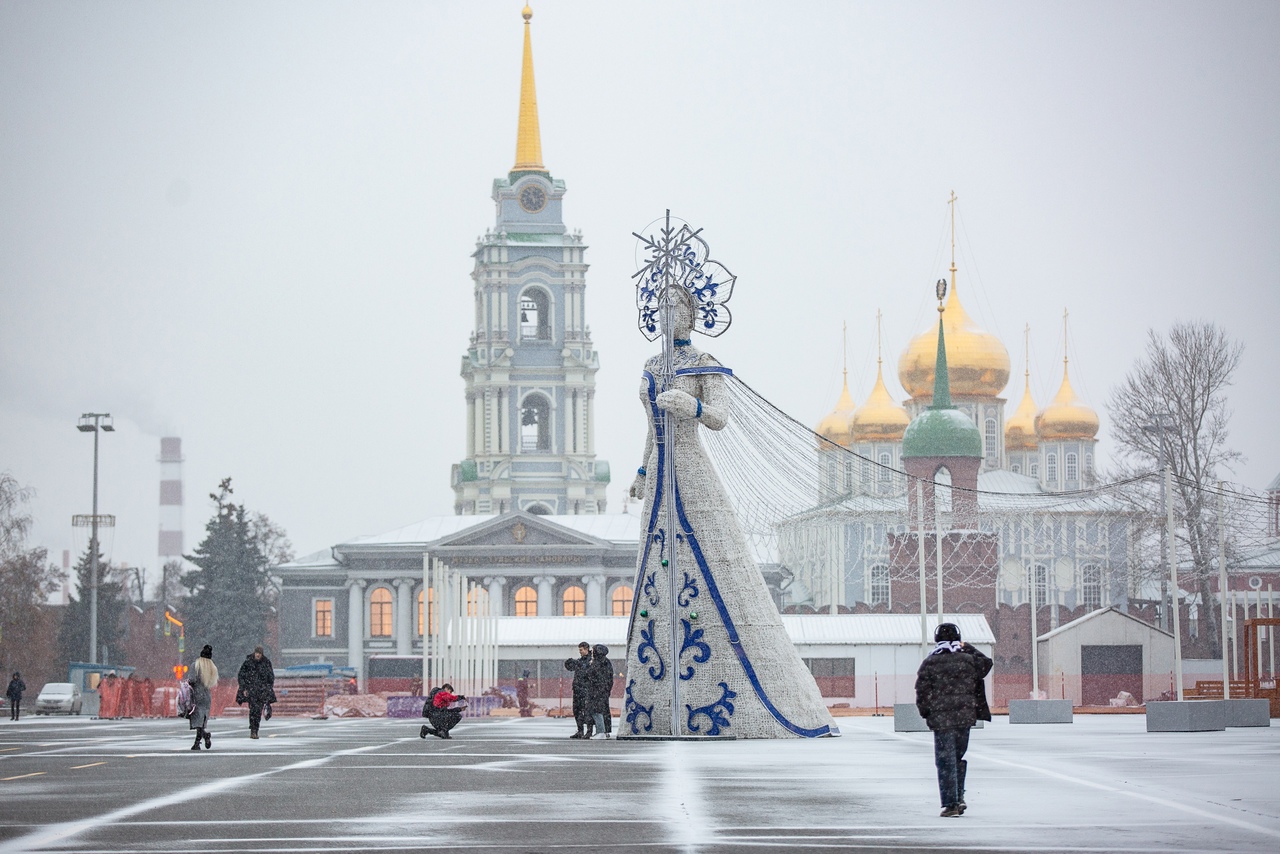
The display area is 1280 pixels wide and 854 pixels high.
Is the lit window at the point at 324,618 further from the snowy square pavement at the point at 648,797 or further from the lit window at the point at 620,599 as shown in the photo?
the snowy square pavement at the point at 648,797

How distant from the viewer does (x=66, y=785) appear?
56.2ft

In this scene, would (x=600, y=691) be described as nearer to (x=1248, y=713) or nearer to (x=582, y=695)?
(x=582, y=695)

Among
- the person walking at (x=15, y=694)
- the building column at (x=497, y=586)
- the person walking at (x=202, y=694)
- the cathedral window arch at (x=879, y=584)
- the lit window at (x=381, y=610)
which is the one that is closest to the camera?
the person walking at (x=202, y=694)

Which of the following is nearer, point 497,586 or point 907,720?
point 907,720

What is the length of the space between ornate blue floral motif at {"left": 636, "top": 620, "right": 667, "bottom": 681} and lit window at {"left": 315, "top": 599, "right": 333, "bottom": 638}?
7006 cm

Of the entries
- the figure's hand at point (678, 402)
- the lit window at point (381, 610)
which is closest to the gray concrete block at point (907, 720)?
the figure's hand at point (678, 402)

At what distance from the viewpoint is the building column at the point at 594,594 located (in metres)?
88.7

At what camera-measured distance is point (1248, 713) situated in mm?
28078

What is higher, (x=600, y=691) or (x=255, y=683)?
(x=255, y=683)

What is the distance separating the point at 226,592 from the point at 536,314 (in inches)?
1011

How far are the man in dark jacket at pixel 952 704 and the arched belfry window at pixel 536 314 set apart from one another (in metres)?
93.8

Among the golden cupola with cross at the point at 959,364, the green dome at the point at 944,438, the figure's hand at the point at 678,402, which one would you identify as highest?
the golden cupola with cross at the point at 959,364

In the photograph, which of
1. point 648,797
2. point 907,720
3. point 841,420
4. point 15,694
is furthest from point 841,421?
point 648,797

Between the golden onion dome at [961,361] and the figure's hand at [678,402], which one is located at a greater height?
the golden onion dome at [961,361]
